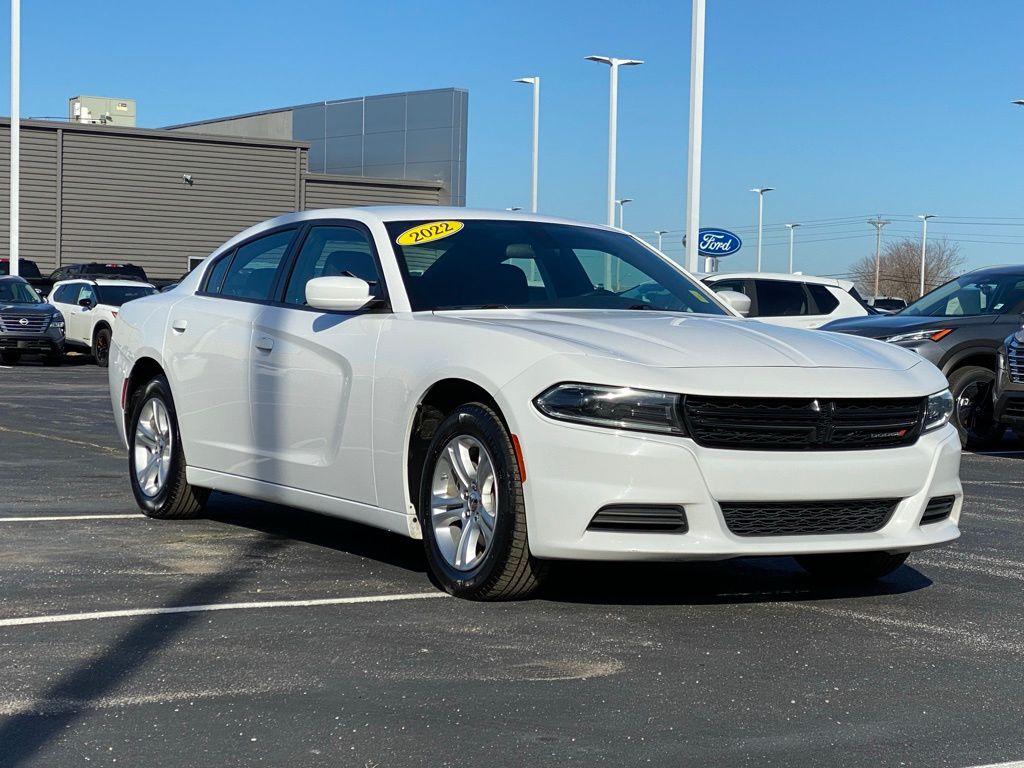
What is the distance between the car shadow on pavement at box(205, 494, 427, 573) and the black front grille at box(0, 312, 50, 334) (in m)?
20.1

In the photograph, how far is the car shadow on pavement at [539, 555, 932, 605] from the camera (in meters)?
6.17

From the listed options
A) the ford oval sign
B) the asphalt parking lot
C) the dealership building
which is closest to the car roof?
the ford oval sign

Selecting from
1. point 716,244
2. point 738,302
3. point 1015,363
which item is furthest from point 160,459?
point 716,244

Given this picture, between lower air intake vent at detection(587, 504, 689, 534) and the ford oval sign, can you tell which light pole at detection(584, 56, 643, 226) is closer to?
the ford oval sign

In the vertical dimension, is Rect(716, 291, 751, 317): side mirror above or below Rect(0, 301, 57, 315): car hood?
above

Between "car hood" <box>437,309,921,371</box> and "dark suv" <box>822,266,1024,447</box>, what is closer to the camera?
"car hood" <box>437,309,921,371</box>

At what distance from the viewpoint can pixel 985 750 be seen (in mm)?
4074

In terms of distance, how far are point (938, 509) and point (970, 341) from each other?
8.15 metres

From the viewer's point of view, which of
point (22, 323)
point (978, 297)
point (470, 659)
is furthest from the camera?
point (22, 323)

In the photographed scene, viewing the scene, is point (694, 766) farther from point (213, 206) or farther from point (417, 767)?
point (213, 206)

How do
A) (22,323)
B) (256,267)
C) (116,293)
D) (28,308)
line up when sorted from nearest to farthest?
(256,267) < (22,323) < (28,308) < (116,293)

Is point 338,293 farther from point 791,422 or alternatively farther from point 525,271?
point 791,422

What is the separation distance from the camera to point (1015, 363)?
1269cm

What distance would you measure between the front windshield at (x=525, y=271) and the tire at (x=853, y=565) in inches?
49.3
